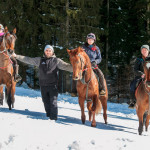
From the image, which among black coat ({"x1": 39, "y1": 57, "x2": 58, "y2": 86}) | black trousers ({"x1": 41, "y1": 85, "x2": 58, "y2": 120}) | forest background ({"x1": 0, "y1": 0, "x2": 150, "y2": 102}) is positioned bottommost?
black trousers ({"x1": 41, "y1": 85, "x2": 58, "y2": 120})

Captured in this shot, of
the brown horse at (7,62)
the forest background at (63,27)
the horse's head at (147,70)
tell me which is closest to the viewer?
the horse's head at (147,70)

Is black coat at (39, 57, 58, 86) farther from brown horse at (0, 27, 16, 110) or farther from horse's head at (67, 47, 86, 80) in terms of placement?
brown horse at (0, 27, 16, 110)

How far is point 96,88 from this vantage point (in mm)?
7773

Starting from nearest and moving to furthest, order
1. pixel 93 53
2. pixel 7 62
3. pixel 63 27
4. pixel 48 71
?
pixel 48 71, pixel 93 53, pixel 7 62, pixel 63 27

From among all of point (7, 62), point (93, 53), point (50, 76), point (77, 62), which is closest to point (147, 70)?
point (77, 62)

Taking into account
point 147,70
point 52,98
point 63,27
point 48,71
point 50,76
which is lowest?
point 52,98

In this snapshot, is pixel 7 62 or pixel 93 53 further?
pixel 7 62

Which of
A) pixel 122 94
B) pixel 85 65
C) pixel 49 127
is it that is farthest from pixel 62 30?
pixel 49 127

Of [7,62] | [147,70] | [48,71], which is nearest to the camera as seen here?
[147,70]

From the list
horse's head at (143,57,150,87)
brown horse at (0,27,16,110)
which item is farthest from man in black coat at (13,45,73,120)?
horse's head at (143,57,150,87)

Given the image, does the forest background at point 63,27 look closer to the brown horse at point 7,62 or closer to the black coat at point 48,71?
the brown horse at point 7,62

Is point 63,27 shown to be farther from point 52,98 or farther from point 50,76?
point 52,98

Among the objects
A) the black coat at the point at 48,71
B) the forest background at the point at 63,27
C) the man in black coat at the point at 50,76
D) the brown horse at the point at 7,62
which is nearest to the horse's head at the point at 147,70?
the man in black coat at the point at 50,76

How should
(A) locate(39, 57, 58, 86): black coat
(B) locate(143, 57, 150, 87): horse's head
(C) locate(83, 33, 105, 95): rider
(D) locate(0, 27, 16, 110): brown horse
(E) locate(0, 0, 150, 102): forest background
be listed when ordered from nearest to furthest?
(B) locate(143, 57, 150, 87): horse's head, (A) locate(39, 57, 58, 86): black coat, (C) locate(83, 33, 105, 95): rider, (D) locate(0, 27, 16, 110): brown horse, (E) locate(0, 0, 150, 102): forest background
